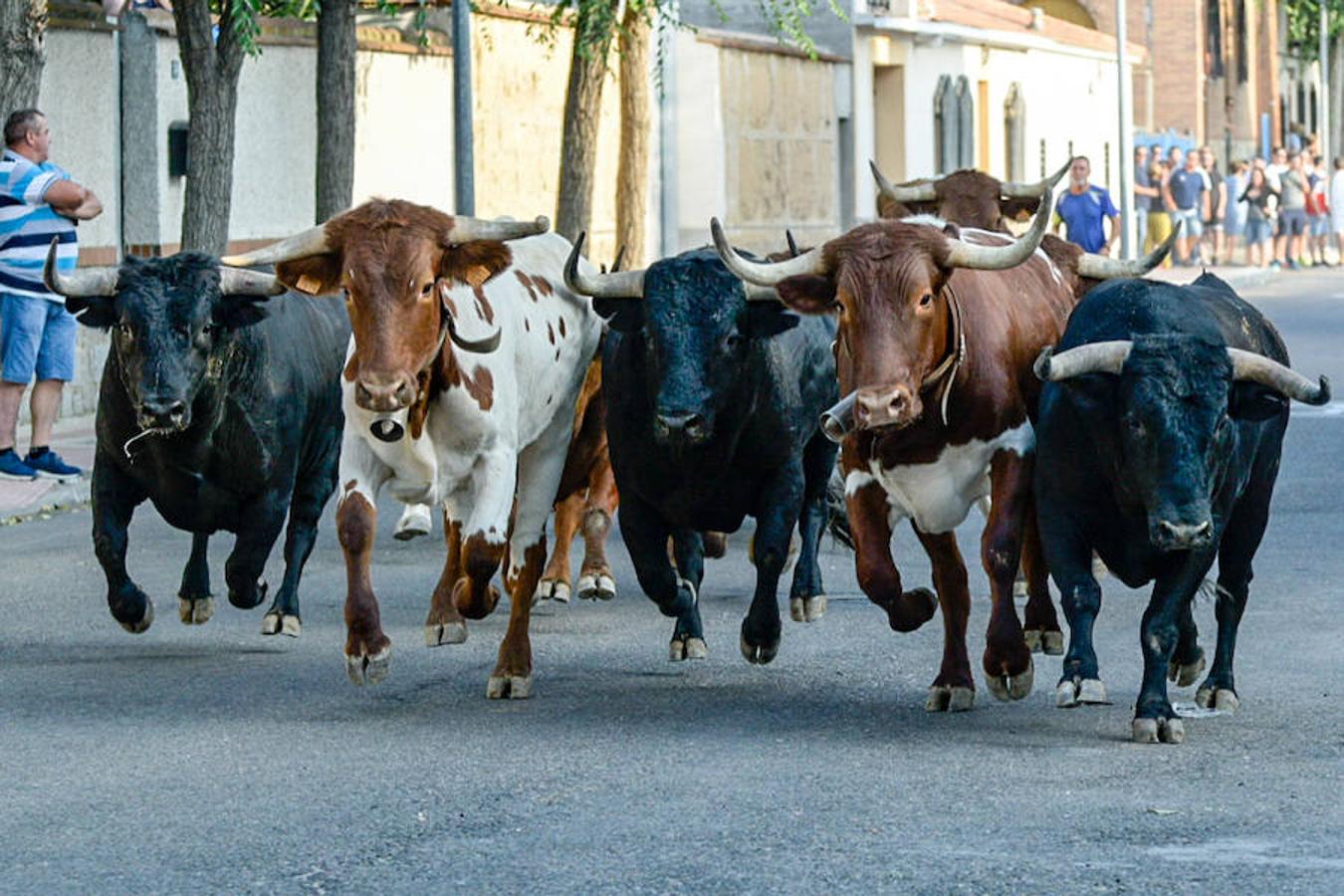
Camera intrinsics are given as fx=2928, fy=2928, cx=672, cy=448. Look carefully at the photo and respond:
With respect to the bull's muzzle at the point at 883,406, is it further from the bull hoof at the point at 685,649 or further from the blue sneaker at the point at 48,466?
the blue sneaker at the point at 48,466

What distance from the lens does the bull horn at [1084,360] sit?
8.66 metres

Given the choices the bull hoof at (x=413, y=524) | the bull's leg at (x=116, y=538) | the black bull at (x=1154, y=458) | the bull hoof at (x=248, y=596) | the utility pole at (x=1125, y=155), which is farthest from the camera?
the utility pole at (x=1125, y=155)

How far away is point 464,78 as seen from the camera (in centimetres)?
2208

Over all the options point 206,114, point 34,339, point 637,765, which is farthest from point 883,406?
point 206,114

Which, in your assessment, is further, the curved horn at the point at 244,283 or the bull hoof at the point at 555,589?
the bull hoof at the point at 555,589

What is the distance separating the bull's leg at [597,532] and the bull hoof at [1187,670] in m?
3.23

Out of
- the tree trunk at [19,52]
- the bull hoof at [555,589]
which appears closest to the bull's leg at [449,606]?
the bull hoof at [555,589]

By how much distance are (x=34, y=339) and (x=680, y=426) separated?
7.91m

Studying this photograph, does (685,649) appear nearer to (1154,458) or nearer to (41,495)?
(1154,458)

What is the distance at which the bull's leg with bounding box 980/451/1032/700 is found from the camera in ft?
30.0

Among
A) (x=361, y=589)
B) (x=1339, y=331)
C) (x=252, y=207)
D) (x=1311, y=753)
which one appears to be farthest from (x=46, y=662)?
(x=1339, y=331)

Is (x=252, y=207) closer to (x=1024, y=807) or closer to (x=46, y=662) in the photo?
(x=46, y=662)

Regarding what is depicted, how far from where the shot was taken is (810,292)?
370 inches

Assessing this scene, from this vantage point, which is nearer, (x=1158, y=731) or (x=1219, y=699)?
(x=1158, y=731)
